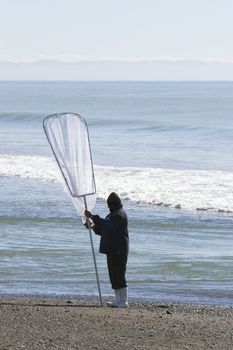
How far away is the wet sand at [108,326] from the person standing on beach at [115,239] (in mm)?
298

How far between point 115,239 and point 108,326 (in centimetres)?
182

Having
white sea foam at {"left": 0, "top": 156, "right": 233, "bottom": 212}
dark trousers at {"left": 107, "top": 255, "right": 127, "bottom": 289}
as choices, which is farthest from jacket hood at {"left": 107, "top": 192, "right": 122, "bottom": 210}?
white sea foam at {"left": 0, "top": 156, "right": 233, "bottom": 212}

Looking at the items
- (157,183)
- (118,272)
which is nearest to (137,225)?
(118,272)

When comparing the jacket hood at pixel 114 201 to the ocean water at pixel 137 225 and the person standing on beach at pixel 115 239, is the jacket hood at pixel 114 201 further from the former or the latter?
the ocean water at pixel 137 225

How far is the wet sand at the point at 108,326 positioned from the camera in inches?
415

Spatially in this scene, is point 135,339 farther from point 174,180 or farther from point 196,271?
point 174,180

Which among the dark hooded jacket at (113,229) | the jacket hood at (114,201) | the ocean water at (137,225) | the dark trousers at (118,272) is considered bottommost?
the ocean water at (137,225)

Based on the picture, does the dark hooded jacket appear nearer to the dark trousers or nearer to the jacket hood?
the jacket hood

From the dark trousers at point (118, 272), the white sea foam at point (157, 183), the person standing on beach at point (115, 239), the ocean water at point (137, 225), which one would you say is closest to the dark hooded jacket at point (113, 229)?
the person standing on beach at point (115, 239)

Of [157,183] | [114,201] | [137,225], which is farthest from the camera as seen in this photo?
[157,183]

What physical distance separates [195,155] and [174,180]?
39.5 ft

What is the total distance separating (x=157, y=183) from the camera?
28.5 meters

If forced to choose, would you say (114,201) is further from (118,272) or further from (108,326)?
(108,326)

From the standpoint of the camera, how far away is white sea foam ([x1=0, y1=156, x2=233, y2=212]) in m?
24.8
